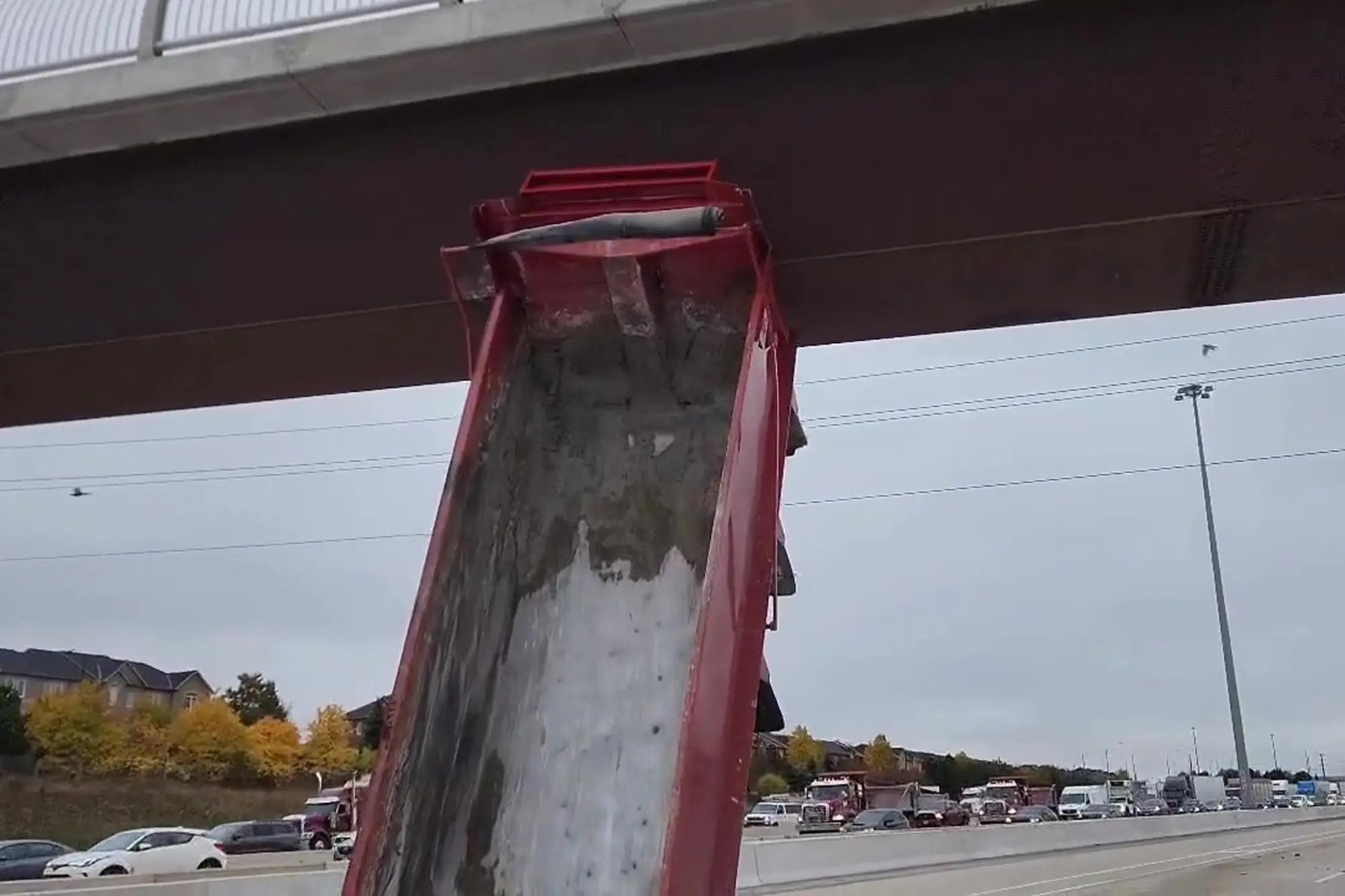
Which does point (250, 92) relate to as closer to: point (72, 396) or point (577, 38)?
point (577, 38)

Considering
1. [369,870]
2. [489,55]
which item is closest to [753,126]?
[489,55]

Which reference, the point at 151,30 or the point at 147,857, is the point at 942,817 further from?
the point at 151,30

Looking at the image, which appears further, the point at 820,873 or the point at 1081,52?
the point at 820,873

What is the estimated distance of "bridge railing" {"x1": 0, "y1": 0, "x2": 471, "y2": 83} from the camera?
6.57 metres

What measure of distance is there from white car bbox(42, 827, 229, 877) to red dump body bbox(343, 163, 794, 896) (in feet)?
72.9

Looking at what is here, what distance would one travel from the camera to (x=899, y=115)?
6.46 metres

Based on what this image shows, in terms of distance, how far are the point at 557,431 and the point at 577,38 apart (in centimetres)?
203

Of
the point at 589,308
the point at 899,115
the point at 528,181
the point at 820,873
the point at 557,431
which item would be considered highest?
the point at 899,115

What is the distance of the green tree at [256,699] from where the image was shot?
82.1m

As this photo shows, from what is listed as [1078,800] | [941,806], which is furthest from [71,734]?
[1078,800]

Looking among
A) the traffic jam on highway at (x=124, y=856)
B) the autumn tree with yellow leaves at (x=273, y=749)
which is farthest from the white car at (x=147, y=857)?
the autumn tree with yellow leaves at (x=273, y=749)

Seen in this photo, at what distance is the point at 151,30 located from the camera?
264 inches

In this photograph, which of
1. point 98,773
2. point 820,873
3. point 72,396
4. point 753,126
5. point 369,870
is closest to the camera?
point 369,870

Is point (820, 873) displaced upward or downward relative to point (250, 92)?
downward
